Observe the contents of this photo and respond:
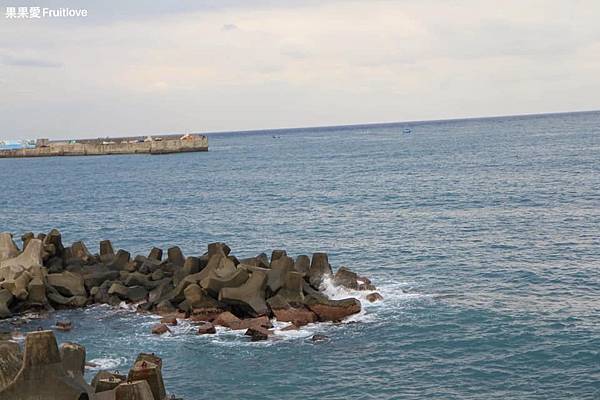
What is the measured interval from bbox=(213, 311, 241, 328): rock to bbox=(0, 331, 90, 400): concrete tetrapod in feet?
46.7

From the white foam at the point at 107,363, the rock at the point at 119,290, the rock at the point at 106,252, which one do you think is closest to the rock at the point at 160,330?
the white foam at the point at 107,363

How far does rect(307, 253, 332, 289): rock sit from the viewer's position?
33938 mm

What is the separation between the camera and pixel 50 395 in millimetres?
15953

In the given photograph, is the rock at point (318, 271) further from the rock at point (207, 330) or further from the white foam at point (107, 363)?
the white foam at point (107, 363)

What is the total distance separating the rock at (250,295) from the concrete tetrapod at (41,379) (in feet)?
47.8

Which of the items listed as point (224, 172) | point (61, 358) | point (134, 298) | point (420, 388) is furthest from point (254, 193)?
point (61, 358)

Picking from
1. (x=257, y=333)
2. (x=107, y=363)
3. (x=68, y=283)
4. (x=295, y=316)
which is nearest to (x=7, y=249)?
(x=68, y=283)

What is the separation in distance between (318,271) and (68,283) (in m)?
11.1

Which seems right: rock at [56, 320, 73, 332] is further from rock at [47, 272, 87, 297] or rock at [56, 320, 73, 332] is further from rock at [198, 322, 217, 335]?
rock at [198, 322, 217, 335]

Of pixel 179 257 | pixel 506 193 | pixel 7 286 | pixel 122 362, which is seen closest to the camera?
pixel 122 362

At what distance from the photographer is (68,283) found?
3519 centimetres

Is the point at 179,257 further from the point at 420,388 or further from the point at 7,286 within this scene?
the point at 420,388

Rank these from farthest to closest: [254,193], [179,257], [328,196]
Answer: [254,193], [328,196], [179,257]

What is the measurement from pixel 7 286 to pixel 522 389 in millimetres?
21714
